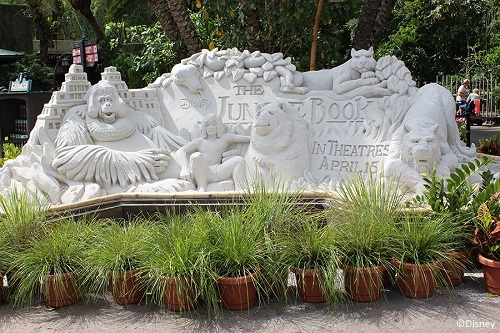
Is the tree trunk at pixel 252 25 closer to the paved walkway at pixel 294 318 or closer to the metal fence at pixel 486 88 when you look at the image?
the paved walkway at pixel 294 318

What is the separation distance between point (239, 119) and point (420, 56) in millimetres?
14458

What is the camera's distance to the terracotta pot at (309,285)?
3.30 meters

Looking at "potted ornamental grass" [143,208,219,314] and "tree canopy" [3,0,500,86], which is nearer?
"potted ornamental grass" [143,208,219,314]

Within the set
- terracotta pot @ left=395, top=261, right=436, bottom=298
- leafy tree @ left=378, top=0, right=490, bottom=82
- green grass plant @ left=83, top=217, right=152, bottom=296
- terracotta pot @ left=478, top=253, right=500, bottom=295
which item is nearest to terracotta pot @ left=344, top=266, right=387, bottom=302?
terracotta pot @ left=395, top=261, right=436, bottom=298

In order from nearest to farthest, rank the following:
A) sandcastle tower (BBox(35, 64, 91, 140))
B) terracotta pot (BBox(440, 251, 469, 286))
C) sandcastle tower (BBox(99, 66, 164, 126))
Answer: terracotta pot (BBox(440, 251, 469, 286)) → sandcastle tower (BBox(35, 64, 91, 140)) → sandcastle tower (BBox(99, 66, 164, 126))

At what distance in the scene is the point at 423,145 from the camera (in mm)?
4793

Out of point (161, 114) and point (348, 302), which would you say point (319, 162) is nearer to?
point (161, 114)

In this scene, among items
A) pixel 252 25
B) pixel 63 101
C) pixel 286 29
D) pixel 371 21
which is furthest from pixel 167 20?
pixel 63 101

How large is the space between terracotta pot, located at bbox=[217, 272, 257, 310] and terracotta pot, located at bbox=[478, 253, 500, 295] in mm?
1436

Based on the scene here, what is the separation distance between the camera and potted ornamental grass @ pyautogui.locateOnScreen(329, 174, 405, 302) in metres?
3.32

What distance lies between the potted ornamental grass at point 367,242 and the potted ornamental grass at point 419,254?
0.07m

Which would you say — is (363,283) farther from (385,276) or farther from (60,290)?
(60,290)

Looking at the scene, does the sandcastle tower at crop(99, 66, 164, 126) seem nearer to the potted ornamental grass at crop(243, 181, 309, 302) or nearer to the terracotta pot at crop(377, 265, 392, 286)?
the potted ornamental grass at crop(243, 181, 309, 302)

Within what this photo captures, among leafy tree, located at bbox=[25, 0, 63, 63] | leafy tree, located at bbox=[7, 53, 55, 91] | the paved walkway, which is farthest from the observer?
leafy tree, located at bbox=[25, 0, 63, 63]
